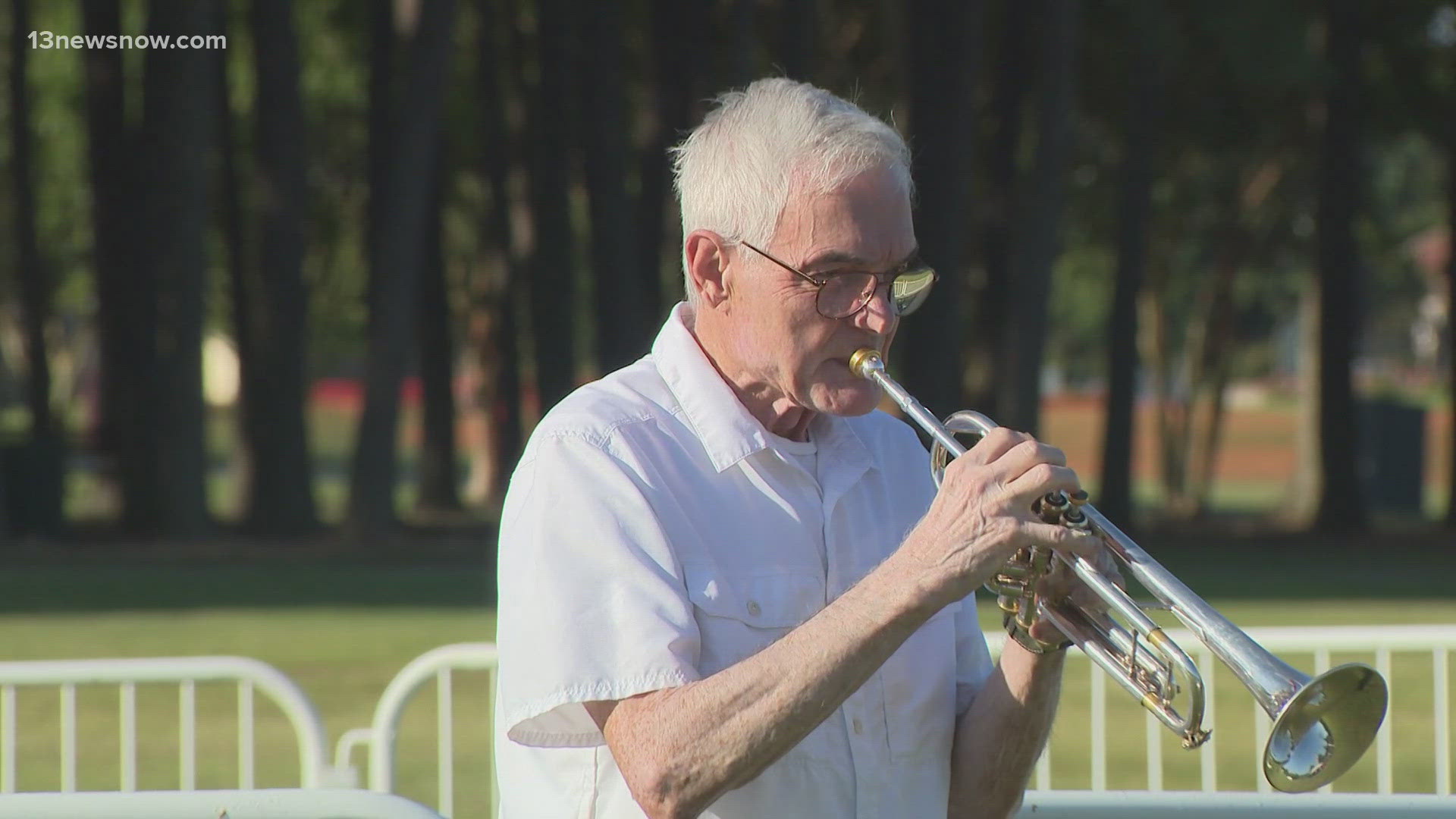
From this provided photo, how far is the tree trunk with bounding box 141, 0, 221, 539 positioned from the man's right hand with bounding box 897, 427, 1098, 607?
55.9 feet

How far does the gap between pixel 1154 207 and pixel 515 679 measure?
26.4m

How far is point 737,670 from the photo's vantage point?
2557mm

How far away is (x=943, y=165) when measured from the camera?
67.6 ft

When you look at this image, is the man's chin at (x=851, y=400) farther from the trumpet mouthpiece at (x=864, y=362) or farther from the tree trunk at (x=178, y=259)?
the tree trunk at (x=178, y=259)

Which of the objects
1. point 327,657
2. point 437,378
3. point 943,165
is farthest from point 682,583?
point 437,378

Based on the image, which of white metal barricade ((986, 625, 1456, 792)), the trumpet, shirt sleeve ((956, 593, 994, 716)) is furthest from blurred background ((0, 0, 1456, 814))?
the trumpet

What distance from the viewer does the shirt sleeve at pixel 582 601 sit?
2613 mm

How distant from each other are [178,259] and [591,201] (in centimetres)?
441

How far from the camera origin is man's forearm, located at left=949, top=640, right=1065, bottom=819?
2963 millimetres

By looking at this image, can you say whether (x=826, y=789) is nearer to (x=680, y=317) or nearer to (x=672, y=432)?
(x=672, y=432)

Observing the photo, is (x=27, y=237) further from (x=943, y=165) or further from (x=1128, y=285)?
(x=1128, y=285)

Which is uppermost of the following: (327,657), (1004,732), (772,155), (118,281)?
(118,281)

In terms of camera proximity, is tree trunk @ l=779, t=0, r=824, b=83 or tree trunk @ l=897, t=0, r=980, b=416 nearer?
tree trunk @ l=779, t=0, r=824, b=83

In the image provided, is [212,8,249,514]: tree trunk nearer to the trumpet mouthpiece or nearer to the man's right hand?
the trumpet mouthpiece
